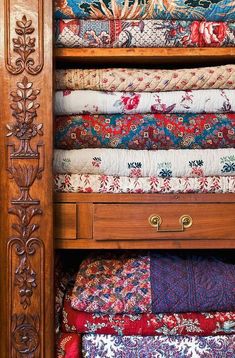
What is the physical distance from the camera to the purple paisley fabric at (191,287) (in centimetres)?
145

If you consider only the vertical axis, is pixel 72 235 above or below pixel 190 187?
below

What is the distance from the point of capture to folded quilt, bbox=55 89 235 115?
1498 millimetres

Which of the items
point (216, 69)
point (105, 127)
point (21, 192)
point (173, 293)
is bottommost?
point (173, 293)

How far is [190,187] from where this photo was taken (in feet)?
4.83

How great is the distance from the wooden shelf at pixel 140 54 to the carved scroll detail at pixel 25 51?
0.30 ft

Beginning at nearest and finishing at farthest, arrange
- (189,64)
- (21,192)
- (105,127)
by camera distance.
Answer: (21,192) < (105,127) < (189,64)

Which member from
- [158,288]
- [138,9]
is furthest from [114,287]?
[138,9]

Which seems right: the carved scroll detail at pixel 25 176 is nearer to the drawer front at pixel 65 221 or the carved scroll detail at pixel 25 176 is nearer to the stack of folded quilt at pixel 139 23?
the drawer front at pixel 65 221

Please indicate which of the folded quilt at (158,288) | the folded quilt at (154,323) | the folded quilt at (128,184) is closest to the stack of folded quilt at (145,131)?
the folded quilt at (128,184)

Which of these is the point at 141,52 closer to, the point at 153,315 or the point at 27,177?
the point at 27,177

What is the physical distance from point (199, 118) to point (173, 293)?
538 mm

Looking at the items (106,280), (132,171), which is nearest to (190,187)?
(132,171)

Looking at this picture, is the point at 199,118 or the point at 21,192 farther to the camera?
the point at 199,118

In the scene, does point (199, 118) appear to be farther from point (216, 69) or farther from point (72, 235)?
point (72, 235)
